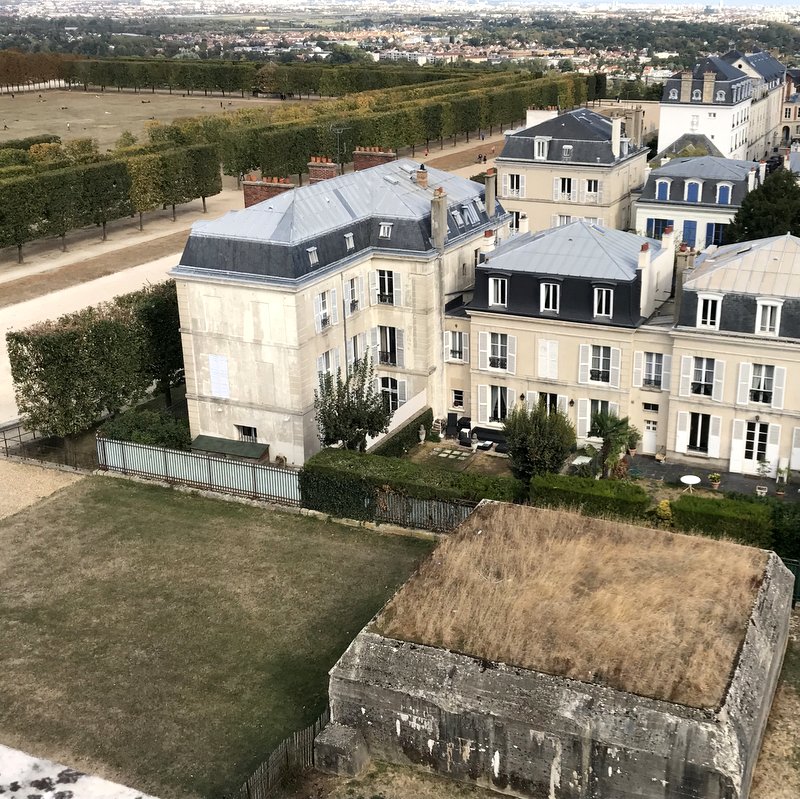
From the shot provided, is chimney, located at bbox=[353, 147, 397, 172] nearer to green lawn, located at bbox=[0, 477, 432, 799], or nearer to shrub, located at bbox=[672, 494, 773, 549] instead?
green lawn, located at bbox=[0, 477, 432, 799]

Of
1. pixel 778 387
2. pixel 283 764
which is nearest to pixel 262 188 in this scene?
pixel 778 387

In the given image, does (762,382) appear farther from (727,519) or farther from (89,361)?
(89,361)

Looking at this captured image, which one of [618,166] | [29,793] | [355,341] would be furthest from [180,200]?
[29,793]

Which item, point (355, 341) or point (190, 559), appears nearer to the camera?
point (190, 559)

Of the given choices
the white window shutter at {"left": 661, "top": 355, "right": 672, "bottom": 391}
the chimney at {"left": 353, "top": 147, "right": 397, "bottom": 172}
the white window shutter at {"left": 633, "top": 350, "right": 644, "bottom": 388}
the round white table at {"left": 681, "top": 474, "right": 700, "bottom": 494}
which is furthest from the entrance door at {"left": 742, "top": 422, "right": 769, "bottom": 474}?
the chimney at {"left": 353, "top": 147, "right": 397, "bottom": 172}

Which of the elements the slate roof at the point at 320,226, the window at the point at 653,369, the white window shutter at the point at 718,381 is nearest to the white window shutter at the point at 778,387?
the white window shutter at the point at 718,381

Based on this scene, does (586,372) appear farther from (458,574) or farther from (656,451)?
(458,574)
